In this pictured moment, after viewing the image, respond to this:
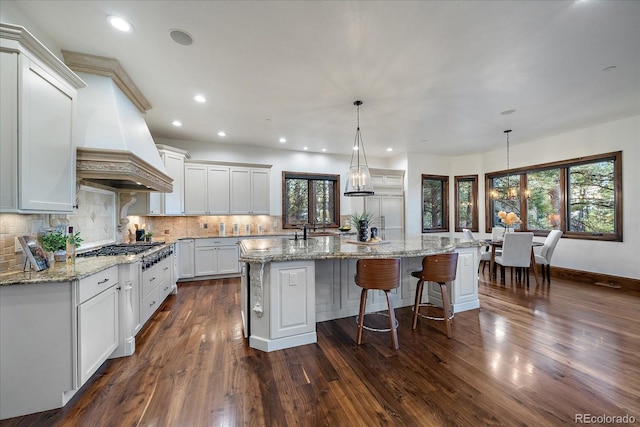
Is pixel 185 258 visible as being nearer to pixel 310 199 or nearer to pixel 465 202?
pixel 310 199

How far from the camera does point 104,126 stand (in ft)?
8.67

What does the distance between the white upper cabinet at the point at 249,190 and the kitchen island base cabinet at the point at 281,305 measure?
3.36m

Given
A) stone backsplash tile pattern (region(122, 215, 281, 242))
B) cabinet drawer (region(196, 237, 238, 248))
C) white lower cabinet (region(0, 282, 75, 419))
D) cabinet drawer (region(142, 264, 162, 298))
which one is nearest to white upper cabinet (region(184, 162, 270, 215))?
stone backsplash tile pattern (region(122, 215, 281, 242))

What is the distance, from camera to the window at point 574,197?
468 cm

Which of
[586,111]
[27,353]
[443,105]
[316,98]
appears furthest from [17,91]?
[586,111]

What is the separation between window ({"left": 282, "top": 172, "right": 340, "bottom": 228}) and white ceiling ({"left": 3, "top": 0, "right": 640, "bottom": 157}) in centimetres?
209

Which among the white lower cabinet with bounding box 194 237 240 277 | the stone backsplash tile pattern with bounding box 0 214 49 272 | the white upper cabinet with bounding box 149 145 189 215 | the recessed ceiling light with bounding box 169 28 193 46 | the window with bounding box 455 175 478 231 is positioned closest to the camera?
the stone backsplash tile pattern with bounding box 0 214 49 272

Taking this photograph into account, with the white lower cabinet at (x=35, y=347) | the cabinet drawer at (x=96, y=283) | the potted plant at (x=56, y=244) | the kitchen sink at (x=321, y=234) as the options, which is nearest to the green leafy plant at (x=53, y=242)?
the potted plant at (x=56, y=244)

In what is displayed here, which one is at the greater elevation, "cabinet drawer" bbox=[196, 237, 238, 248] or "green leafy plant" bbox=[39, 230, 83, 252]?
"green leafy plant" bbox=[39, 230, 83, 252]

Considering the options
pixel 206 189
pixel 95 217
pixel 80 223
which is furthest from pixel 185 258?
pixel 80 223

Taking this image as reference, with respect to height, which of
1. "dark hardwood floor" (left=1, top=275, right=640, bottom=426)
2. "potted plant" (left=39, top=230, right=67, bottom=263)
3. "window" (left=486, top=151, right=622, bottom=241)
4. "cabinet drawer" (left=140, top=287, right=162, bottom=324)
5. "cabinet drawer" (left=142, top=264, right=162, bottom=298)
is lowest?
"dark hardwood floor" (left=1, top=275, right=640, bottom=426)

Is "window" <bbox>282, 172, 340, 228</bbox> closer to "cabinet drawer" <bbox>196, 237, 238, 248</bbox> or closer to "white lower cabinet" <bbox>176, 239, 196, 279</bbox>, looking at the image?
"cabinet drawer" <bbox>196, 237, 238, 248</bbox>

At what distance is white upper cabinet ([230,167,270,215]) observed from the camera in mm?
5559

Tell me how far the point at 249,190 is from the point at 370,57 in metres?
3.87
